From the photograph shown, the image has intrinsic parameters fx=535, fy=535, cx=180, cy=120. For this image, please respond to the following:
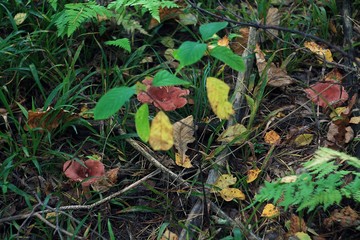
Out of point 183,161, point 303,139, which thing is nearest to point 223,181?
point 183,161

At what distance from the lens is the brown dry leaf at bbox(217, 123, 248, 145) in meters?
2.88

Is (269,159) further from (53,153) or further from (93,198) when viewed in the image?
(53,153)

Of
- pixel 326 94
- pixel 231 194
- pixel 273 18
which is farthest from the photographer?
pixel 273 18

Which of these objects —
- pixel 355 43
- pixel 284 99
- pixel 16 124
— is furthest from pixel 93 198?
pixel 355 43

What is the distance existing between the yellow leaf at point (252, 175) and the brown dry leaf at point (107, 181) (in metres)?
0.70

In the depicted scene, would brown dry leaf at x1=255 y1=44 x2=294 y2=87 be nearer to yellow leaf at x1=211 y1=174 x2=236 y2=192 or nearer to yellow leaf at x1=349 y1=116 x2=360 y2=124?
yellow leaf at x1=349 y1=116 x2=360 y2=124

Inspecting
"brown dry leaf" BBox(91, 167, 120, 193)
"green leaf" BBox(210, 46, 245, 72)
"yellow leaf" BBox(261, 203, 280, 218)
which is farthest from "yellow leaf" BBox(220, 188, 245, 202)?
"green leaf" BBox(210, 46, 245, 72)

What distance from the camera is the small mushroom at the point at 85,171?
108 inches

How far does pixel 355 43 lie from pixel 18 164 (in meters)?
2.12

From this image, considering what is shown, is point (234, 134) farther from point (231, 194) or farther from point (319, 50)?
point (319, 50)

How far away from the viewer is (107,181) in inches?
111

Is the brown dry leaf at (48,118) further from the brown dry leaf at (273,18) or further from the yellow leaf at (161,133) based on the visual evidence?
the brown dry leaf at (273,18)

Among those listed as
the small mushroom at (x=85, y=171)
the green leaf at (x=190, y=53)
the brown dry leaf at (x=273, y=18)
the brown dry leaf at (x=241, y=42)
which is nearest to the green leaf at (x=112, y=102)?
the green leaf at (x=190, y=53)

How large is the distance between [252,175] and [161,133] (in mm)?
1079
